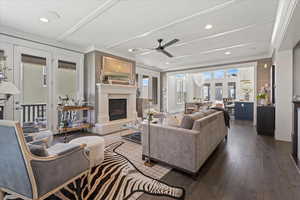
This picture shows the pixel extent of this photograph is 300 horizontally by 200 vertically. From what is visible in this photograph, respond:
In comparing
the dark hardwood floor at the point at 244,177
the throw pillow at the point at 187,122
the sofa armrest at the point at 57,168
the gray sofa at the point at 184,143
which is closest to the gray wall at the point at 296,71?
the dark hardwood floor at the point at 244,177

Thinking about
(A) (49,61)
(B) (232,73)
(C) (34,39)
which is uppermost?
(B) (232,73)

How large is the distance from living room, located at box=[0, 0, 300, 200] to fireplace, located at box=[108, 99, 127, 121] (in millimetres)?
38

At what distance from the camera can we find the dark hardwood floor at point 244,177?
175 cm

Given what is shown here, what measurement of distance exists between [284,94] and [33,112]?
6.88 m

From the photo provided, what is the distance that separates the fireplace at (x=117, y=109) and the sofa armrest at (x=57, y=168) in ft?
11.3

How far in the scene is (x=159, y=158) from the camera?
2.42 metres

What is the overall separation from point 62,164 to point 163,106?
24.4 feet

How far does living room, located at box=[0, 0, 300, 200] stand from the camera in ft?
5.62

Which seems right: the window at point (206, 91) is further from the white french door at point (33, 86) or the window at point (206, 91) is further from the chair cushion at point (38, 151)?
the chair cushion at point (38, 151)

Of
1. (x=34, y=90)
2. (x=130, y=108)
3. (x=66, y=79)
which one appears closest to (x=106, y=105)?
(x=130, y=108)

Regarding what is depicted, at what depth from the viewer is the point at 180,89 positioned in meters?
10.4

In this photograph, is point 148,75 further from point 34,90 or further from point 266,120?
point 266,120

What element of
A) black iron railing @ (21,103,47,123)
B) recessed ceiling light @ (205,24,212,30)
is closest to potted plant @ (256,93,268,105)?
recessed ceiling light @ (205,24,212,30)

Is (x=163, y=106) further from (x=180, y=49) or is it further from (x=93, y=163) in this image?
(x=93, y=163)
